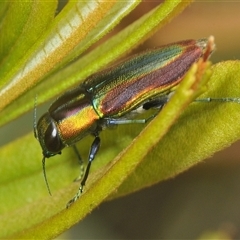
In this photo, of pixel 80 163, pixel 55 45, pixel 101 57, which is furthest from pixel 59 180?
pixel 55 45

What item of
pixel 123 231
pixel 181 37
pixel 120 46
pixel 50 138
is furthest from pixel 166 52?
pixel 123 231

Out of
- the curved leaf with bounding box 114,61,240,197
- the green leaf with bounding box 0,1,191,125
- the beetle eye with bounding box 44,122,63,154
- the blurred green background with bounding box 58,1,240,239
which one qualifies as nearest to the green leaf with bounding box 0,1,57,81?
the green leaf with bounding box 0,1,191,125

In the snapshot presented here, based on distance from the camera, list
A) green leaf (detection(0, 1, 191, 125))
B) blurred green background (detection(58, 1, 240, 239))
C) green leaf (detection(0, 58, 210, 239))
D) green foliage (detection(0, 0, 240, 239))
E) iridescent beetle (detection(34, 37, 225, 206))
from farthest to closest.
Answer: blurred green background (detection(58, 1, 240, 239)) → iridescent beetle (detection(34, 37, 225, 206)) → green leaf (detection(0, 1, 191, 125)) → green foliage (detection(0, 0, 240, 239)) → green leaf (detection(0, 58, 210, 239))

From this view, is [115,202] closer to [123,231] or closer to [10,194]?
[123,231]

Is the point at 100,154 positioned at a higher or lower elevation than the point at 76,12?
lower

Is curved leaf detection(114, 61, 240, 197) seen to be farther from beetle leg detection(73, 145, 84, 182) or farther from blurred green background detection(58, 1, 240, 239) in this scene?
blurred green background detection(58, 1, 240, 239)

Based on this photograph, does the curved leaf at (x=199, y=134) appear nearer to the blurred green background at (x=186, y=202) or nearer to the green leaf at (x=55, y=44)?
the green leaf at (x=55, y=44)

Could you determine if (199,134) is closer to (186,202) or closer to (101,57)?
(101,57)

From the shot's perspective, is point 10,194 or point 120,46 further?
point 10,194
